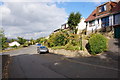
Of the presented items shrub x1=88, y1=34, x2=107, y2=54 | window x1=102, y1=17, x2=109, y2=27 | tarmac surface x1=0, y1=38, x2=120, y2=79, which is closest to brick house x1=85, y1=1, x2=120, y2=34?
window x1=102, y1=17, x2=109, y2=27

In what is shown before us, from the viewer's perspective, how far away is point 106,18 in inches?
1022

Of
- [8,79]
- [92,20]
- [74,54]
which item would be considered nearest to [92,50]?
Result: [74,54]

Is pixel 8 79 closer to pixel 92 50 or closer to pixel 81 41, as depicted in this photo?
pixel 92 50

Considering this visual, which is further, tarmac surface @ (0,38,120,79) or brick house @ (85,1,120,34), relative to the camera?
brick house @ (85,1,120,34)

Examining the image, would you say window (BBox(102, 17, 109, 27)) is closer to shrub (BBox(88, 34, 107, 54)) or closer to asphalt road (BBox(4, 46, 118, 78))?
shrub (BBox(88, 34, 107, 54))

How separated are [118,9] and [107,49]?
1196cm

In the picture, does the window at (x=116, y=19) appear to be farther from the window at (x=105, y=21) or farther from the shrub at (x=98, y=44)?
the shrub at (x=98, y=44)

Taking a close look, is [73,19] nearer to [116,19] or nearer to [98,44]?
[116,19]

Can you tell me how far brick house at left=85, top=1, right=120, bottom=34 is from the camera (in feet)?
77.3

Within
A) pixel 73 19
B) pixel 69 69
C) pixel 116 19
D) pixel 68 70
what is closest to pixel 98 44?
pixel 69 69

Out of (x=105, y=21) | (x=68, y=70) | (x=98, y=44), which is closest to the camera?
(x=68, y=70)

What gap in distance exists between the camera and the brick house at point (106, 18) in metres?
23.5

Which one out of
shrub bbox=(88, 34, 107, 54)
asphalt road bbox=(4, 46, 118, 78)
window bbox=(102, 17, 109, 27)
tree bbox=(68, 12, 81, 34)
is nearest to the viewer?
asphalt road bbox=(4, 46, 118, 78)

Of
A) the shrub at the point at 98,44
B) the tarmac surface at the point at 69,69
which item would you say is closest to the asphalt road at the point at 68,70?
the tarmac surface at the point at 69,69
